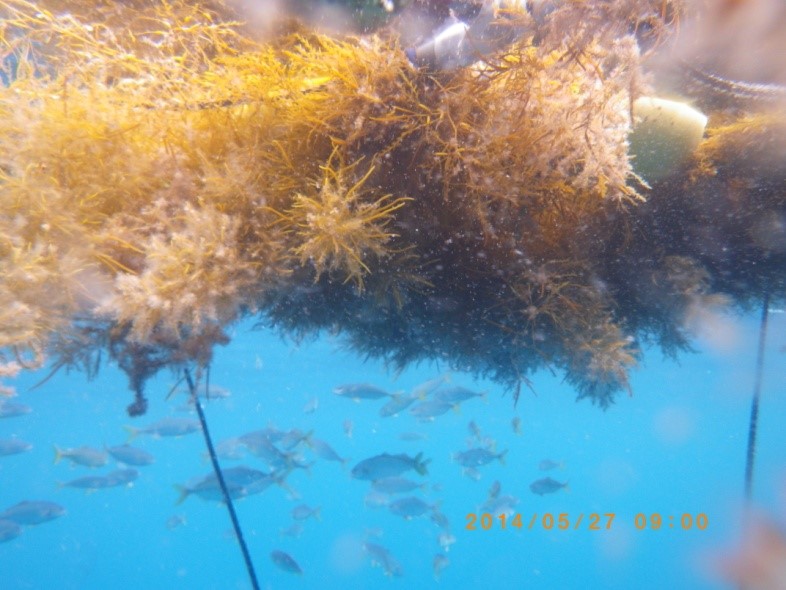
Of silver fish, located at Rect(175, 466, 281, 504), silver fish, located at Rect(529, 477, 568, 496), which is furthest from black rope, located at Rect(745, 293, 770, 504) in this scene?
silver fish, located at Rect(175, 466, 281, 504)

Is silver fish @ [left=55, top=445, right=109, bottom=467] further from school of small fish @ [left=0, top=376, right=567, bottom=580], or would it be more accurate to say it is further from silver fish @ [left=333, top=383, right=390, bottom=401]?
silver fish @ [left=333, top=383, right=390, bottom=401]

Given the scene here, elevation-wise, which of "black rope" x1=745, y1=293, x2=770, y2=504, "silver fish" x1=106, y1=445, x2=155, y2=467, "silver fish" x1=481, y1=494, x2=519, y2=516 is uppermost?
"silver fish" x1=481, y1=494, x2=519, y2=516

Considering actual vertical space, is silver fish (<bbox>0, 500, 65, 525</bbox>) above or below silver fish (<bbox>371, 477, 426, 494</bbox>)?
below

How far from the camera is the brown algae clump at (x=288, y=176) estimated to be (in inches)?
115

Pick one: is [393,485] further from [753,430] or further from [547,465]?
[753,430]

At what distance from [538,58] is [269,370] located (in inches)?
1088

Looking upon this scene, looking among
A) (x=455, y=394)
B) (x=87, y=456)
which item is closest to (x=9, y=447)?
(x=87, y=456)

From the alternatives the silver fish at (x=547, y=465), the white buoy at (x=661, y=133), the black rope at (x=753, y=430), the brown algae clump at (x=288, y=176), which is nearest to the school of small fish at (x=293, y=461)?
the silver fish at (x=547, y=465)

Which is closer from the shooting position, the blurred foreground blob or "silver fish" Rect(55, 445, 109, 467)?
the blurred foreground blob

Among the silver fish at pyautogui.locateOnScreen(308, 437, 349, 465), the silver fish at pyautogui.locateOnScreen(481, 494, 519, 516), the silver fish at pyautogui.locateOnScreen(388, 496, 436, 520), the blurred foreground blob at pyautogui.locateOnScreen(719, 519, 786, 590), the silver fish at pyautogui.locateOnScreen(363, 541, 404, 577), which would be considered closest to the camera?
the blurred foreground blob at pyautogui.locateOnScreen(719, 519, 786, 590)

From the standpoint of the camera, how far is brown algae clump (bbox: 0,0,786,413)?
2.91m

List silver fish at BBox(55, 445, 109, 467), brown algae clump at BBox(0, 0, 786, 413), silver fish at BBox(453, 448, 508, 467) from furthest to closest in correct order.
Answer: silver fish at BBox(55, 445, 109, 467) → silver fish at BBox(453, 448, 508, 467) → brown algae clump at BBox(0, 0, 786, 413)

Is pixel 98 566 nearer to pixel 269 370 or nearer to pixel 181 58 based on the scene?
pixel 269 370

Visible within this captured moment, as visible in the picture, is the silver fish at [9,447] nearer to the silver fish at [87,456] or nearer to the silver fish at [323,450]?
the silver fish at [87,456]
